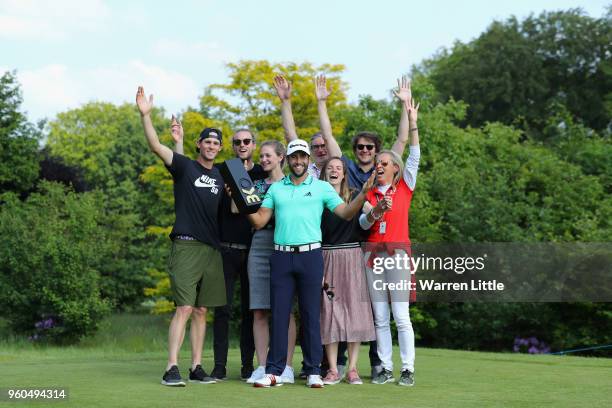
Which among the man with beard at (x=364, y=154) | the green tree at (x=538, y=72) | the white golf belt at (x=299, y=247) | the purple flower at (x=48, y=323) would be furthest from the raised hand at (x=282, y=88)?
the green tree at (x=538, y=72)

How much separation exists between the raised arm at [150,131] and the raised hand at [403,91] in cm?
243

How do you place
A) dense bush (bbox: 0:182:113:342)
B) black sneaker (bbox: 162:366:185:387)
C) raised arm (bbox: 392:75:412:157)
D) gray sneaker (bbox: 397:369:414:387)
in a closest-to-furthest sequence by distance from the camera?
black sneaker (bbox: 162:366:185:387)
gray sneaker (bbox: 397:369:414:387)
raised arm (bbox: 392:75:412:157)
dense bush (bbox: 0:182:113:342)

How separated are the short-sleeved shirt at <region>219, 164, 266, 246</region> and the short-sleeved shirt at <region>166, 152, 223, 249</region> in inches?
13.5

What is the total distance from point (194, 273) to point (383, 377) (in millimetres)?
2008

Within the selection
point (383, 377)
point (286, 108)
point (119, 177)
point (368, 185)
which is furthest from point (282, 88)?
point (119, 177)

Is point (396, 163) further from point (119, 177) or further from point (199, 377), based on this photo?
point (119, 177)

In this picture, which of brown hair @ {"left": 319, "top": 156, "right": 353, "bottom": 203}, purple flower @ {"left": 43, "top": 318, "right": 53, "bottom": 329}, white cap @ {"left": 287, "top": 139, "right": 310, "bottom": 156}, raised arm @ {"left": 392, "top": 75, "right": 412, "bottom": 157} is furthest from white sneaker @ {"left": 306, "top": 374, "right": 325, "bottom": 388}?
purple flower @ {"left": 43, "top": 318, "right": 53, "bottom": 329}

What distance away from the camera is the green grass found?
668cm

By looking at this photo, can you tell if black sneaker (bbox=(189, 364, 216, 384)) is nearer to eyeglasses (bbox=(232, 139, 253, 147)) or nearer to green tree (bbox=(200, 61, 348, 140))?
eyeglasses (bbox=(232, 139, 253, 147))

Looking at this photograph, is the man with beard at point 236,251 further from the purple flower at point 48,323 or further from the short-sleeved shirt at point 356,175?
the purple flower at point 48,323

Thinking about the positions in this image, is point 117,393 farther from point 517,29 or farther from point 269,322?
point 517,29

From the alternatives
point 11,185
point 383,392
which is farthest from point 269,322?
point 11,185

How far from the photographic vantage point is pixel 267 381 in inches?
301

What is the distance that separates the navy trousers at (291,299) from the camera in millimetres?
7812
